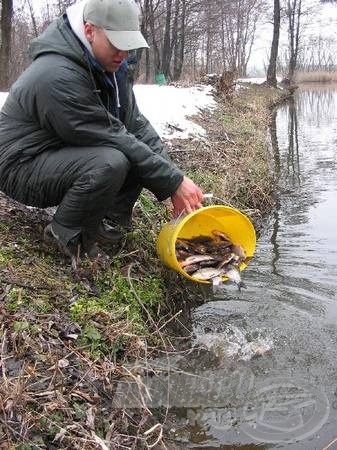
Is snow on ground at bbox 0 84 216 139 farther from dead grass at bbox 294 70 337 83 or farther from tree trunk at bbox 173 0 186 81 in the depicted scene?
dead grass at bbox 294 70 337 83

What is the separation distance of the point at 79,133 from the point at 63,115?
0.15 m

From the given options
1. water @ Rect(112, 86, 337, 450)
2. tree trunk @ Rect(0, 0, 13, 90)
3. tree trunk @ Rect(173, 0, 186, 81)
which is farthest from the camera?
tree trunk @ Rect(173, 0, 186, 81)

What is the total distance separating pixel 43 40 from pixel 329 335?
2604 mm

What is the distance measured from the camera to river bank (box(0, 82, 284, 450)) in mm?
2332

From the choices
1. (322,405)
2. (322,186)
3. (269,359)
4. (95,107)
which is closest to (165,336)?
(269,359)

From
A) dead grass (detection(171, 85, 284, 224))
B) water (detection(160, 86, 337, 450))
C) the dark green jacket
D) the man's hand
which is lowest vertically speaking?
water (detection(160, 86, 337, 450))

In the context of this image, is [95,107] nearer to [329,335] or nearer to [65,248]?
[65,248]

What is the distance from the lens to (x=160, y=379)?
10.0 ft

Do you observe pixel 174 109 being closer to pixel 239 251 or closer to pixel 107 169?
pixel 239 251

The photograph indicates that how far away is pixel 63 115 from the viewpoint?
322cm

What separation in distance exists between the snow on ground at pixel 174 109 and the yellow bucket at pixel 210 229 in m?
4.03

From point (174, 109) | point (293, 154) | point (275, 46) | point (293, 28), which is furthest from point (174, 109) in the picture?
point (293, 28)

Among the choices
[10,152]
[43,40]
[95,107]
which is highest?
[43,40]

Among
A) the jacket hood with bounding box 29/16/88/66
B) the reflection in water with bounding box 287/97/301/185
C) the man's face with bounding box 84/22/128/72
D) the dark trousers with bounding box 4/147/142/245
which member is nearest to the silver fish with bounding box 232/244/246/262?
the dark trousers with bounding box 4/147/142/245
